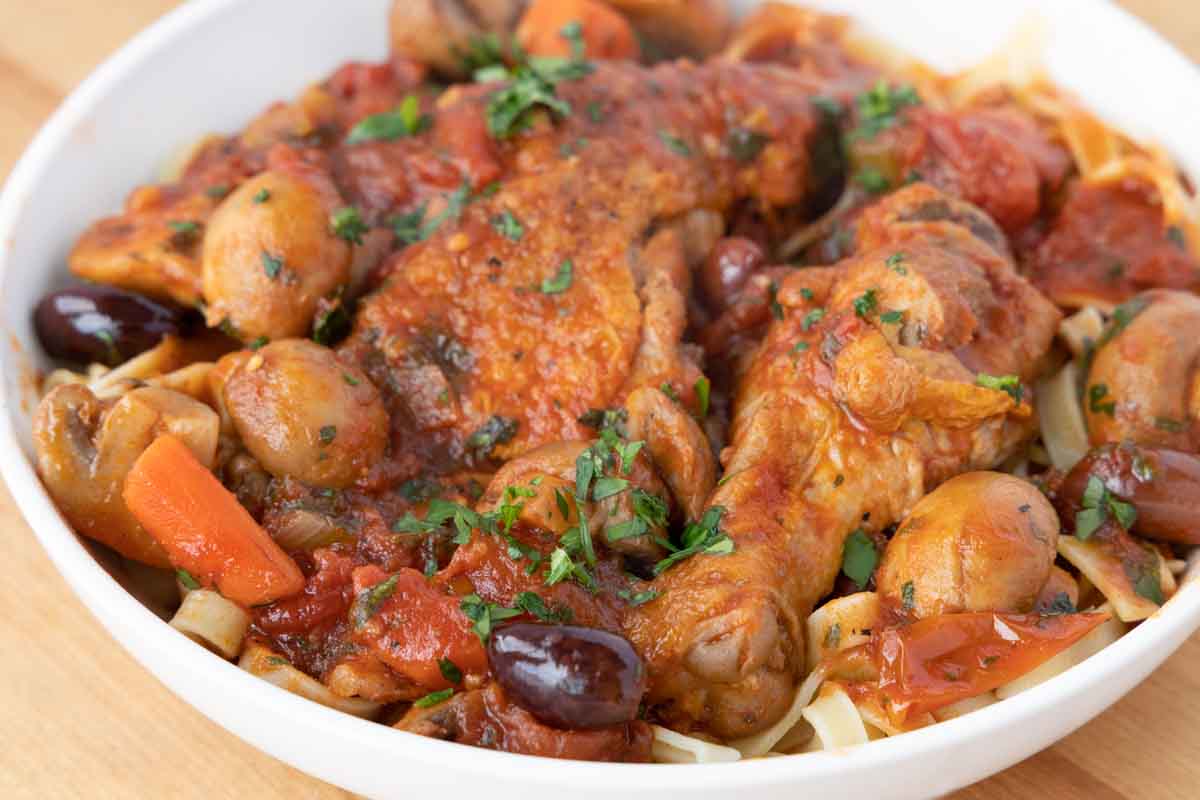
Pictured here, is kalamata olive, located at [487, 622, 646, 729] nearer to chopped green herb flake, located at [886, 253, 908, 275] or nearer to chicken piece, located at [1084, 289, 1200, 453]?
chopped green herb flake, located at [886, 253, 908, 275]

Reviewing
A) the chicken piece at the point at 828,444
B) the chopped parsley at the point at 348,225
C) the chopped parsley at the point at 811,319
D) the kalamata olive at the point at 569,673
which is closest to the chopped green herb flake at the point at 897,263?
the chicken piece at the point at 828,444

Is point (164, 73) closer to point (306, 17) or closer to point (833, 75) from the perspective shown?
point (306, 17)

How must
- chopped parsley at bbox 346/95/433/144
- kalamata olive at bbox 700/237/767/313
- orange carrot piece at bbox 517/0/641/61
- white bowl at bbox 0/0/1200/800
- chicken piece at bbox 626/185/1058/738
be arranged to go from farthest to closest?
orange carrot piece at bbox 517/0/641/61 < chopped parsley at bbox 346/95/433/144 < kalamata olive at bbox 700/237/767/313 < chicken piece at bbox 626/185/1058/738 < white bowl at bbox 0/0/1200/800

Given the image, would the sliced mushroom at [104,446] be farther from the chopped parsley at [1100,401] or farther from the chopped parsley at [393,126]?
the chopped parsley at [1100,401]

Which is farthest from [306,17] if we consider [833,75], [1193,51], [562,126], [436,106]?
[1193,51]

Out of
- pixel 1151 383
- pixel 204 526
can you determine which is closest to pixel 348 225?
pixel 204 526

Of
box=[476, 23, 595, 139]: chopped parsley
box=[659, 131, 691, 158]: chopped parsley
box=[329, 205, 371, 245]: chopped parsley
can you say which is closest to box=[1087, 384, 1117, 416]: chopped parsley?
box=[659, 131, 691, 158]: chopped parsley

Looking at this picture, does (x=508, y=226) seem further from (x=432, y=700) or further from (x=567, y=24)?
(x=432, y=700)
